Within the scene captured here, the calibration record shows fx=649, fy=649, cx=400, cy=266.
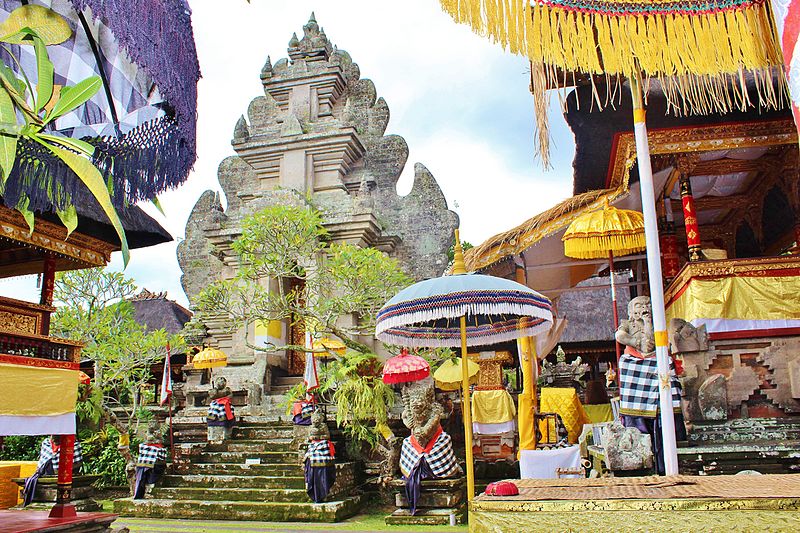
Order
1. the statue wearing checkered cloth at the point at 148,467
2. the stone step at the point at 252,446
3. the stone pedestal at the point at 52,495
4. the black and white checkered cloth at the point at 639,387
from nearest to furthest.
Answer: the black and white checkered cloth at the point at 639,387
the statue wearing checkered cloth at the point at 148,467
the stone pedestal at the point at 52,495
the stone step at the point at 252,446

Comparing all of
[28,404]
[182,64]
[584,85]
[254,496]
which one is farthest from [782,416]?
[28,404]

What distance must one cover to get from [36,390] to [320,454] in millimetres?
3530

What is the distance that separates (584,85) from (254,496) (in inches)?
275

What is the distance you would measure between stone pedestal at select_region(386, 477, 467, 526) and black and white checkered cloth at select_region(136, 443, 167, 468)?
3.80m

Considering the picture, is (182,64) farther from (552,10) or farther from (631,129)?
(631,129)

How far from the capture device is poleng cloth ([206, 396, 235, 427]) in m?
10.4

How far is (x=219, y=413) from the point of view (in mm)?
10445

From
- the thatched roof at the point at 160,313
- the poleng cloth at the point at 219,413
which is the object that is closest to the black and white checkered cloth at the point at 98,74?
the poleng cloth at the point at 219,413

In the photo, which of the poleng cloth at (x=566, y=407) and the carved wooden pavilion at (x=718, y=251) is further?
the poleng cloth at (x=566, y=407)

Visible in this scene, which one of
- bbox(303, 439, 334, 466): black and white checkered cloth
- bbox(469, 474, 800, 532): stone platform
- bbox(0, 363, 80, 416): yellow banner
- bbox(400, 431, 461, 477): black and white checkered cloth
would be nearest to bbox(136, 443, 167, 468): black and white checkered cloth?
bbox(303, 439, 334, 466): black and white checkered cloth

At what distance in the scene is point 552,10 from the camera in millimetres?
3545

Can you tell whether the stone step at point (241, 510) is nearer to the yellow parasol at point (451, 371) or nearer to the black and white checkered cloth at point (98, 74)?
the yellow parasol at point (451, 371)

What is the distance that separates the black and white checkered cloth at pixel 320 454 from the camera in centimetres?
852

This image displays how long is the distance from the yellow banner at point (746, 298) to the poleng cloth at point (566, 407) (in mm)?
2152
